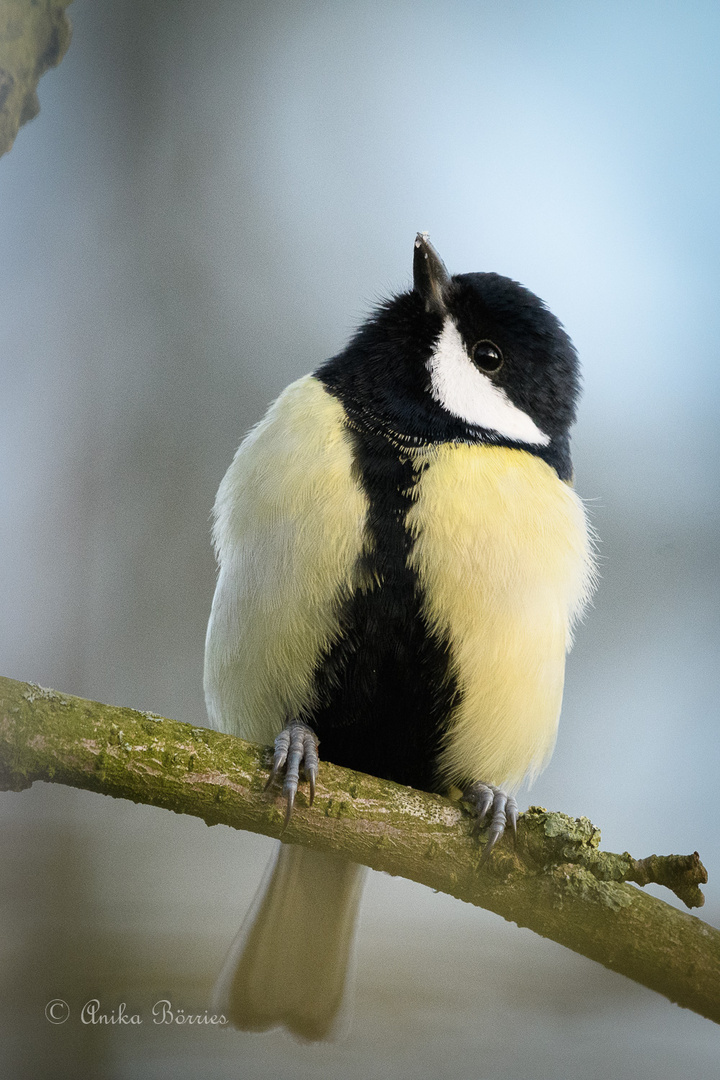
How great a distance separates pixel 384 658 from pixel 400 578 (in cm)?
8

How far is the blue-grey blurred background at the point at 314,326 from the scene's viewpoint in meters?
0.76

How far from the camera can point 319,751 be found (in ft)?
2.59

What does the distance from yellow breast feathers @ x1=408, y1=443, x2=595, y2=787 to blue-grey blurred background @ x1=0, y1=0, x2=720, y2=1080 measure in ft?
0.33

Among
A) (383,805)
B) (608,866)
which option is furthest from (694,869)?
(383,805)

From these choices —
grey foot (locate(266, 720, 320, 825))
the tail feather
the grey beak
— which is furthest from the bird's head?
the tail feather

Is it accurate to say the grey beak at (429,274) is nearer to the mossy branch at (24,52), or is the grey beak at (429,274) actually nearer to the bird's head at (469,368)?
the bird's head at (469,368)

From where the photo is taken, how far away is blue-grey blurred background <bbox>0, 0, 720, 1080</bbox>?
0.76m

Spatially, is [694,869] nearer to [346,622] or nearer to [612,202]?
[346,622]

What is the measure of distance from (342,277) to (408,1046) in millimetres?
786

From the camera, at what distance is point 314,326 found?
932mm

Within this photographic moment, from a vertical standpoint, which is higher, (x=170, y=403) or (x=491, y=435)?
(x=491, y=435)

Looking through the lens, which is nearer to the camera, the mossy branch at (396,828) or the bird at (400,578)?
the mossy branch at (396,828)

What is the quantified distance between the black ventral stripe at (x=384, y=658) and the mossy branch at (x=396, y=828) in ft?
0.38

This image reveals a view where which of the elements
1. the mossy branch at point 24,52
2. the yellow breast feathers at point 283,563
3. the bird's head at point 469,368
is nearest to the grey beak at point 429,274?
the bird's head at point 469,368
